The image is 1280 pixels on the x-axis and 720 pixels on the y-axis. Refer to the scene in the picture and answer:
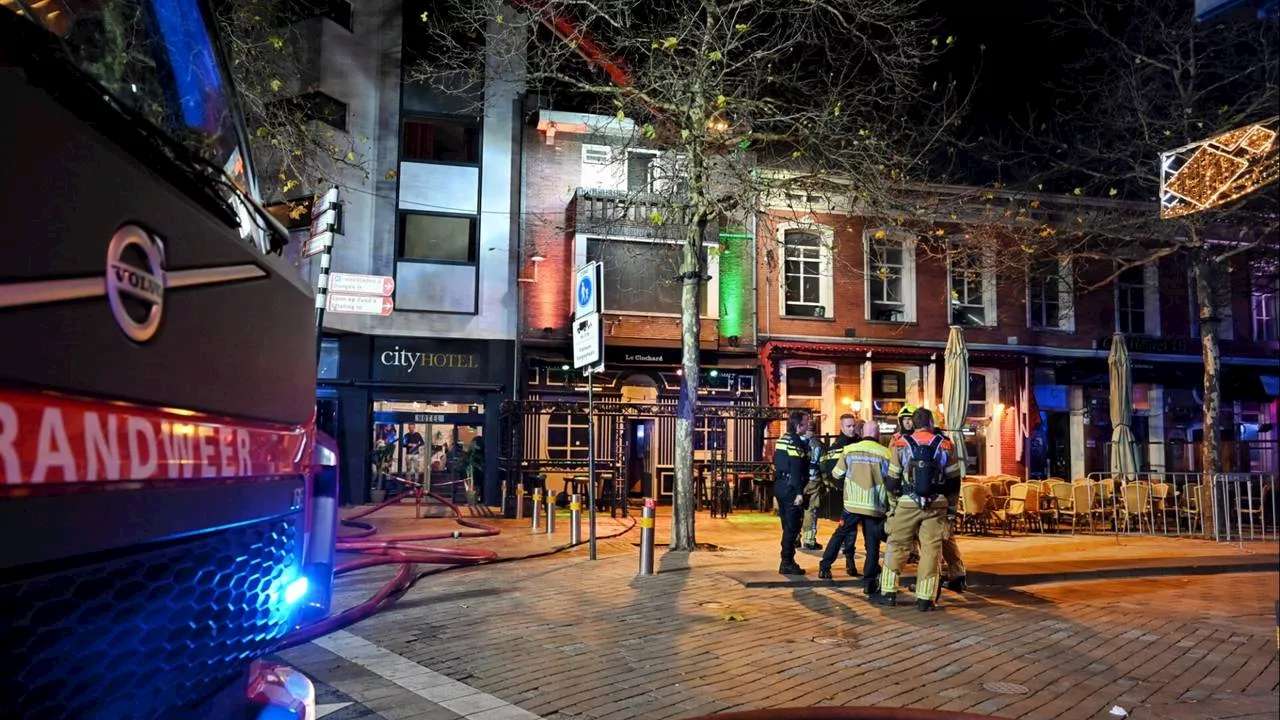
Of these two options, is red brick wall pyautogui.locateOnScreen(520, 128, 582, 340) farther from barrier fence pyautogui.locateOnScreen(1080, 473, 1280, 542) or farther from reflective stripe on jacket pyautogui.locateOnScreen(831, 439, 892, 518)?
reflective stripe on jacket pyautogui.locateOnScreen(831, 439, 892, 518)

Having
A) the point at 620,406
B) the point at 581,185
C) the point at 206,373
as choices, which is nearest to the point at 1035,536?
the point at 620,406

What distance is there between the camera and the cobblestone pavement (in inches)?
195

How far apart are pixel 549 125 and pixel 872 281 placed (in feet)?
31.6

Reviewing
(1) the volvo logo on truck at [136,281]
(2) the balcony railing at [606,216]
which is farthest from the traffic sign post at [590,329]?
(2) the balcony railing at [606,216]

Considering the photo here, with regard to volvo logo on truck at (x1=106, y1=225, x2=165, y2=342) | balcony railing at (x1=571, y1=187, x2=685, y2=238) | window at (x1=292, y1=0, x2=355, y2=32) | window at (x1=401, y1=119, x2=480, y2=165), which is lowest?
volvo logo on truck at (x1=106, y1=225, x2=165, y2=342)

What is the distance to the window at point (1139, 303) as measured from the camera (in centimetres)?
2372

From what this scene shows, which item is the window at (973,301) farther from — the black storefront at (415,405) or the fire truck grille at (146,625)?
the fire truck grille at (146,625)

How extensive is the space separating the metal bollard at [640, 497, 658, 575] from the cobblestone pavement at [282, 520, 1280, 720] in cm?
33

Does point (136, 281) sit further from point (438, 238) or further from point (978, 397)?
point (978, 397)

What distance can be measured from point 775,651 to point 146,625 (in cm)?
529

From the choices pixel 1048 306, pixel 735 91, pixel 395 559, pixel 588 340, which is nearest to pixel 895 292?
pixel 1048 306

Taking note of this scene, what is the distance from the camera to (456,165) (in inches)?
804

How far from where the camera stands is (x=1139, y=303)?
2408cm

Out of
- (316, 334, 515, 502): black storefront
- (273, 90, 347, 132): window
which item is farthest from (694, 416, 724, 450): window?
(273, 90, 347, 132): window
